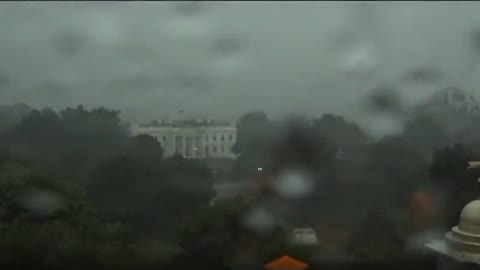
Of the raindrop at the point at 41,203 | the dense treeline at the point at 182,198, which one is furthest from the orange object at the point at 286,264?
the raindrop at the point at 41,203

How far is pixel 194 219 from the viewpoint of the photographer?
270cm

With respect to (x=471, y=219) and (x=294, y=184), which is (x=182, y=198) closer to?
(x=294, y=184)

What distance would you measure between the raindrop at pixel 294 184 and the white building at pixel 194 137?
27 cm

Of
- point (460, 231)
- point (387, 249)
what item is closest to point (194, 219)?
point (387, 249)

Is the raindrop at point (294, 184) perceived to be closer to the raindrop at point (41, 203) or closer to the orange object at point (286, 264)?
the orange object at point (286, 264)

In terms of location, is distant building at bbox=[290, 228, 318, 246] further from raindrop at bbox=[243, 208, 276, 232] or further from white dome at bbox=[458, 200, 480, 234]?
white dome at bbox=[458, 200, 480, 234]

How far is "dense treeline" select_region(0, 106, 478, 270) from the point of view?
2.63 metres

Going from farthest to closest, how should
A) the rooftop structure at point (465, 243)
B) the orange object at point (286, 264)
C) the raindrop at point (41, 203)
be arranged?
1. the raindrop at point (41, 203)
2. the orange object at point (286, 264)
3. the rooftop structure at point (465, 243)

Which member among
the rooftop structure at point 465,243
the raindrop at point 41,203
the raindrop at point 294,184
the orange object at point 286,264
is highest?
the raindrop at point 294,184

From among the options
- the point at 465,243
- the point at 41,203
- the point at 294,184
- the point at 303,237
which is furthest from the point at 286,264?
the point at 41,203

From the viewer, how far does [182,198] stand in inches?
109

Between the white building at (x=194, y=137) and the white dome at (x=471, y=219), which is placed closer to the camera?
the white dome at (x=471, y=219)

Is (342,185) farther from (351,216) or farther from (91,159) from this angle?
(91,159)

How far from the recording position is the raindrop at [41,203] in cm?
262
